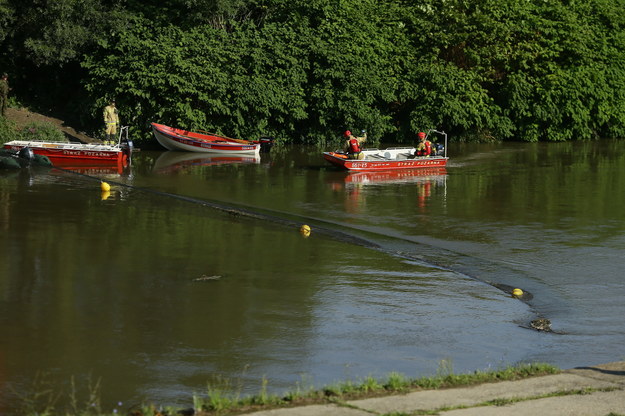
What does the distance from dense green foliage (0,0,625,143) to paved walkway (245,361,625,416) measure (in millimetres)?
32071

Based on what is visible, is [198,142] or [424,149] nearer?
[424,149]

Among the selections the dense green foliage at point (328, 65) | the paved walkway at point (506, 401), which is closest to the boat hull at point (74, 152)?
the dense green foliage at point (328, 65)

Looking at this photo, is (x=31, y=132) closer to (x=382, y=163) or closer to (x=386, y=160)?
(x=382, y=163)

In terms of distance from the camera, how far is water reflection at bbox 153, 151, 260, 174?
34219mm

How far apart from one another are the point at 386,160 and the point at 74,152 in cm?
1140

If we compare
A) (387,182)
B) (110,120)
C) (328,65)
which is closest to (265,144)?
(328,65)

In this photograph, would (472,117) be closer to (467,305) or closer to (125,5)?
(125,5)

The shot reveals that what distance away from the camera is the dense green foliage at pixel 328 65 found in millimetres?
40469

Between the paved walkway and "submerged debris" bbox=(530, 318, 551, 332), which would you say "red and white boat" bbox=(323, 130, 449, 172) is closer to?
"submerged debris" bbox=(530, 318, 551, 332)

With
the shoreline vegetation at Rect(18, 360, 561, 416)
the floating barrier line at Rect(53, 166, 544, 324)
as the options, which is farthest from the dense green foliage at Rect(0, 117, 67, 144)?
the shoreline vegetation at Rect(18, 360, 561, 416)

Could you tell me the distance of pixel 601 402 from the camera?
30.0 feet

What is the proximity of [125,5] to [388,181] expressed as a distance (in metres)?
17.6

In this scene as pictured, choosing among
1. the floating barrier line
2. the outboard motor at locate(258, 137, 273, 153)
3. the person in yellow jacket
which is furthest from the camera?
the outboard motor at locate(258, 137, 273, 153)

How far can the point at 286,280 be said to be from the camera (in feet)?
56.2
